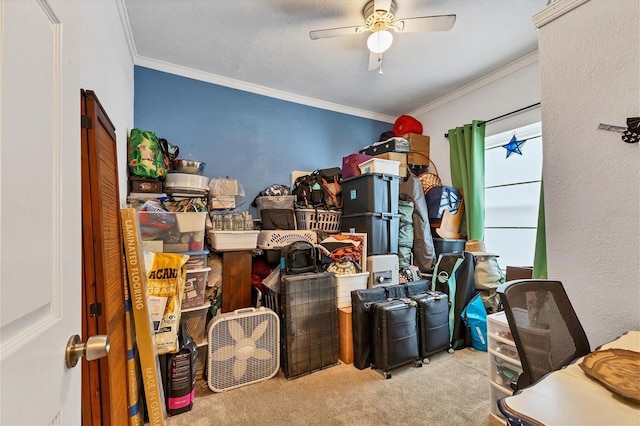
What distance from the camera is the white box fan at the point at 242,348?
1.86 meters

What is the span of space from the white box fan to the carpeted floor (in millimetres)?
71

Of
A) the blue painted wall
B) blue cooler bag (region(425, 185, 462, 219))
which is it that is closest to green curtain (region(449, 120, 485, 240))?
blue cooler bag (region(425, 185, 462, 219))

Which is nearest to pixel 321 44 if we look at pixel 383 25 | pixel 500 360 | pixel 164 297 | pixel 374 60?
pixel 374 60

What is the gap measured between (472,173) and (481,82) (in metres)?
1.04

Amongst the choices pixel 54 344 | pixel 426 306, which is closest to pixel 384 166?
pixel 426 306

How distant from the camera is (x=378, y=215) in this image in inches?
105

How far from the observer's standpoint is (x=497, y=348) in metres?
1.61

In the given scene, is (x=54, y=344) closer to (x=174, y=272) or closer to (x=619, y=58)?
(x=174, y=272)

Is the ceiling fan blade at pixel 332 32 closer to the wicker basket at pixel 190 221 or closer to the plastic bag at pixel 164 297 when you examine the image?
the wicker basket at pixel 190 221

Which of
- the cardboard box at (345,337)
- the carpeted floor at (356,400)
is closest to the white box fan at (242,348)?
the carpeted floor at (356,400)

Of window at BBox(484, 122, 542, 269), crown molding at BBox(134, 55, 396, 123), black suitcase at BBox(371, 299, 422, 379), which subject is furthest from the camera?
window at BBox(484, 122, 542, 269)

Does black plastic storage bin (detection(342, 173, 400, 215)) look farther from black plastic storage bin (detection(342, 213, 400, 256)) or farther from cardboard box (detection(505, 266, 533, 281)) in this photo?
cardboard box (detection(505, 266, 533, 281))

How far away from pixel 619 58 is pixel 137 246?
256 centimetres

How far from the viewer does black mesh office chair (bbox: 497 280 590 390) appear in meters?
1.00
